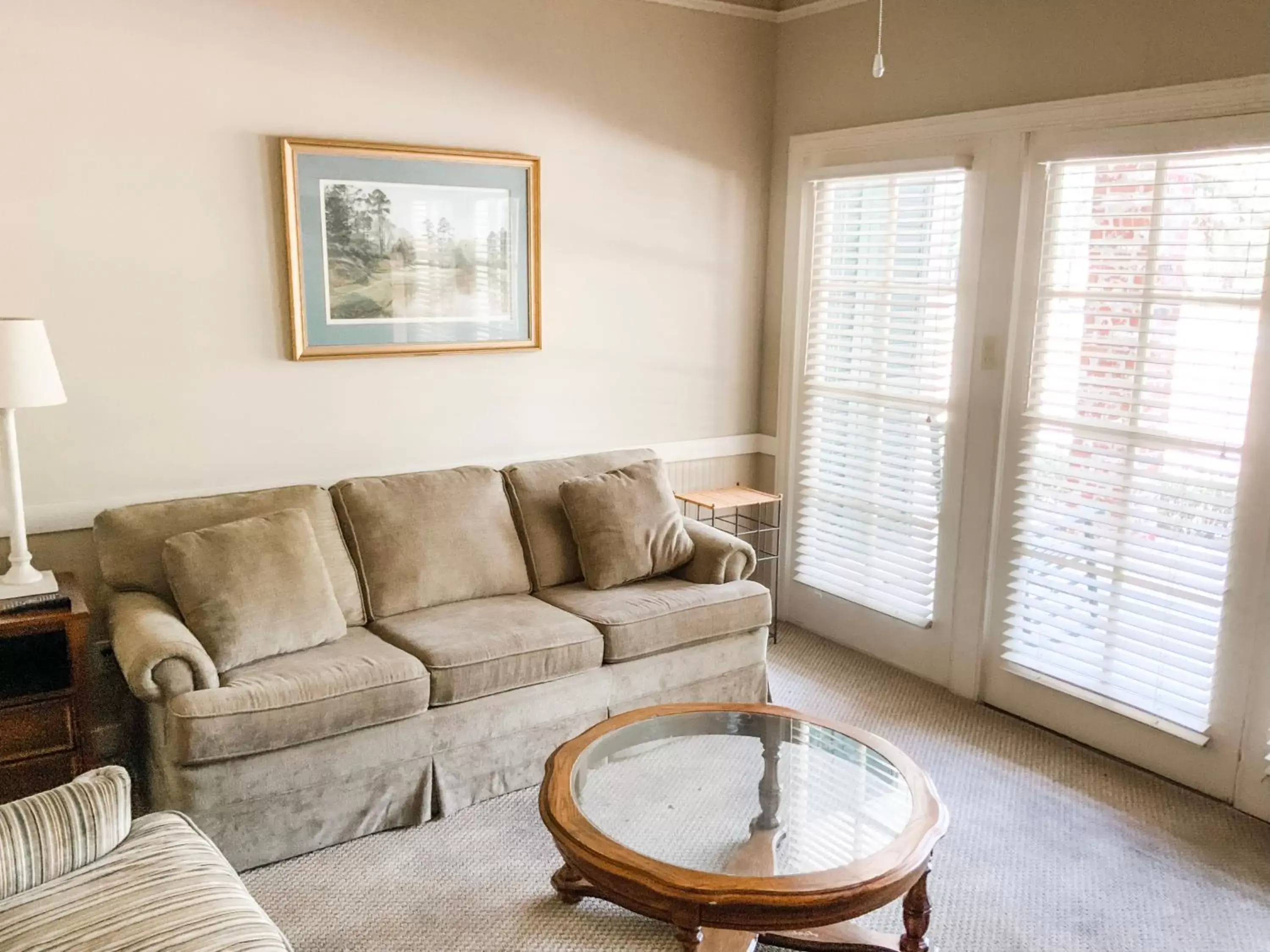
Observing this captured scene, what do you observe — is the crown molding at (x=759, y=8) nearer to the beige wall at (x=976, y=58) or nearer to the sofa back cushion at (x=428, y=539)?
the beige wall at (x=976, y=58)

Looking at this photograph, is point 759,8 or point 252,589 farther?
point 759,8

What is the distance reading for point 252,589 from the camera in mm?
2861

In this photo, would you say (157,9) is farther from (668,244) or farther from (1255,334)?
(1255,334)

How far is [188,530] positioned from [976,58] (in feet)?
10.1

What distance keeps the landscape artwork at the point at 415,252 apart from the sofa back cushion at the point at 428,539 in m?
0.61

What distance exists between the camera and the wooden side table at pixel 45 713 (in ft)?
8.67

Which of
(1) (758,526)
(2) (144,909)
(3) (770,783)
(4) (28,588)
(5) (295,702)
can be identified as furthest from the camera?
(1) (758,526)

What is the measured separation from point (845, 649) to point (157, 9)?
3397 millimetres

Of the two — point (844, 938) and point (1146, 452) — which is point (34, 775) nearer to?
point (844, 938)

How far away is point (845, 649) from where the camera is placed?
4309 millimetres

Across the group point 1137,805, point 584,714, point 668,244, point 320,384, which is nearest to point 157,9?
point 320,384

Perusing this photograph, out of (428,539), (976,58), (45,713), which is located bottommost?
(45,713)

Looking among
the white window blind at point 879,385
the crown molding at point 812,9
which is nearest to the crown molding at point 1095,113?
the white window blind at point 879,385

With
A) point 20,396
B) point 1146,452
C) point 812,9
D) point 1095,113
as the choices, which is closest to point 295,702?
point 20,396
